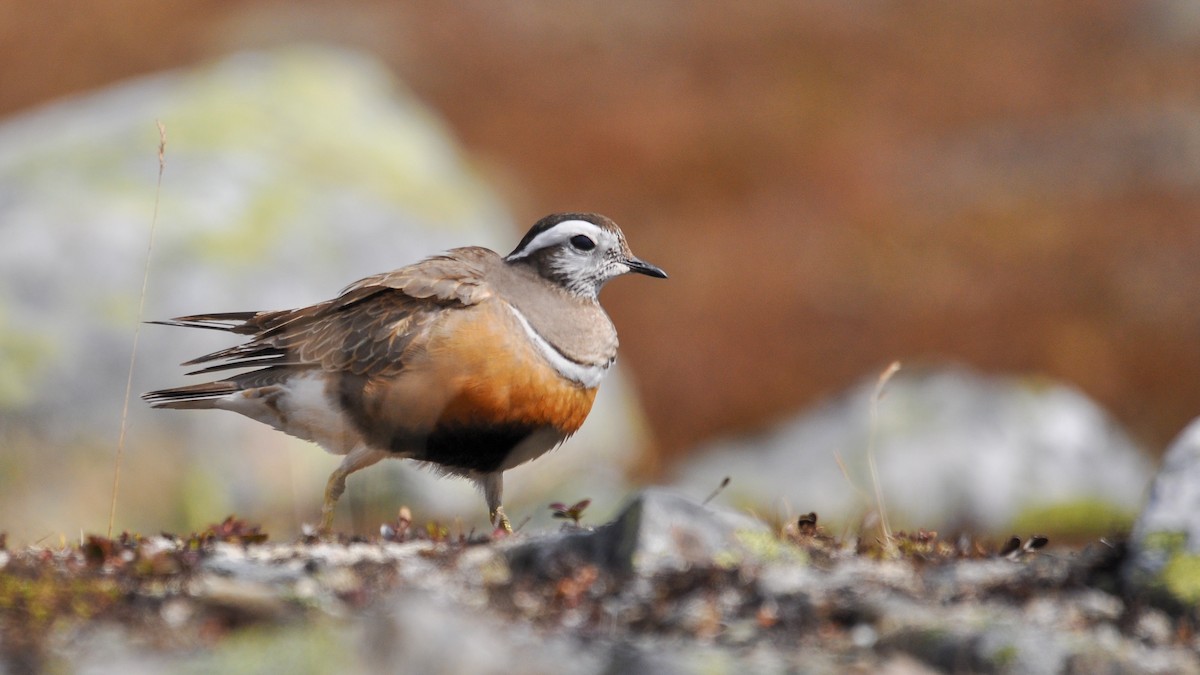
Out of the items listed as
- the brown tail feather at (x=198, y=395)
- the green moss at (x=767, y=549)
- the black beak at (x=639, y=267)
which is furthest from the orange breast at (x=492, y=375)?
the green moss at (x=767, y=549)

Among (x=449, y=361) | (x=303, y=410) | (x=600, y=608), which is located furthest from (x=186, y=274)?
(x=600, y=608)

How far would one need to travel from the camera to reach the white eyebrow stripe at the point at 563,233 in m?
7.41

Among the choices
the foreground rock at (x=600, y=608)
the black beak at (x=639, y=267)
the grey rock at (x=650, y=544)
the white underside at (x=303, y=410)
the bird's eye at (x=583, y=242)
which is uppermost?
the bird's eye at (x=583, y=242)

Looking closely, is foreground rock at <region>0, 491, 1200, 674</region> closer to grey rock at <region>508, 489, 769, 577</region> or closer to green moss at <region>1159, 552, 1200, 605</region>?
grey rock at <region>508, 489, 769, 577</region>

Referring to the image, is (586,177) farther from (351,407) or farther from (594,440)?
(351,407)

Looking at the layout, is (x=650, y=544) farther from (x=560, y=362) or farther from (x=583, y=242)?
(x=583, y=242)

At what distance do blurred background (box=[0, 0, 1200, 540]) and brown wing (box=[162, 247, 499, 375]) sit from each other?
1668 mm

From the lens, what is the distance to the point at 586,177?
2330 cm

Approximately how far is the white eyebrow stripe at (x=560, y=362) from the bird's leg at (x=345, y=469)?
3.35ft

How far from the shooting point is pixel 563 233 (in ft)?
24.3

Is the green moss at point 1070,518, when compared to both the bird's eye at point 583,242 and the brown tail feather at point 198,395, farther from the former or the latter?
the brown tail feather at point 198,395

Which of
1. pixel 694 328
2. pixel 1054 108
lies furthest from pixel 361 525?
pixel 1054 108

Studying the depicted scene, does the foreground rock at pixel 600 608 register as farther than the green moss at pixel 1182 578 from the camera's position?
No

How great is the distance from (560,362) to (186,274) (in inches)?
258
